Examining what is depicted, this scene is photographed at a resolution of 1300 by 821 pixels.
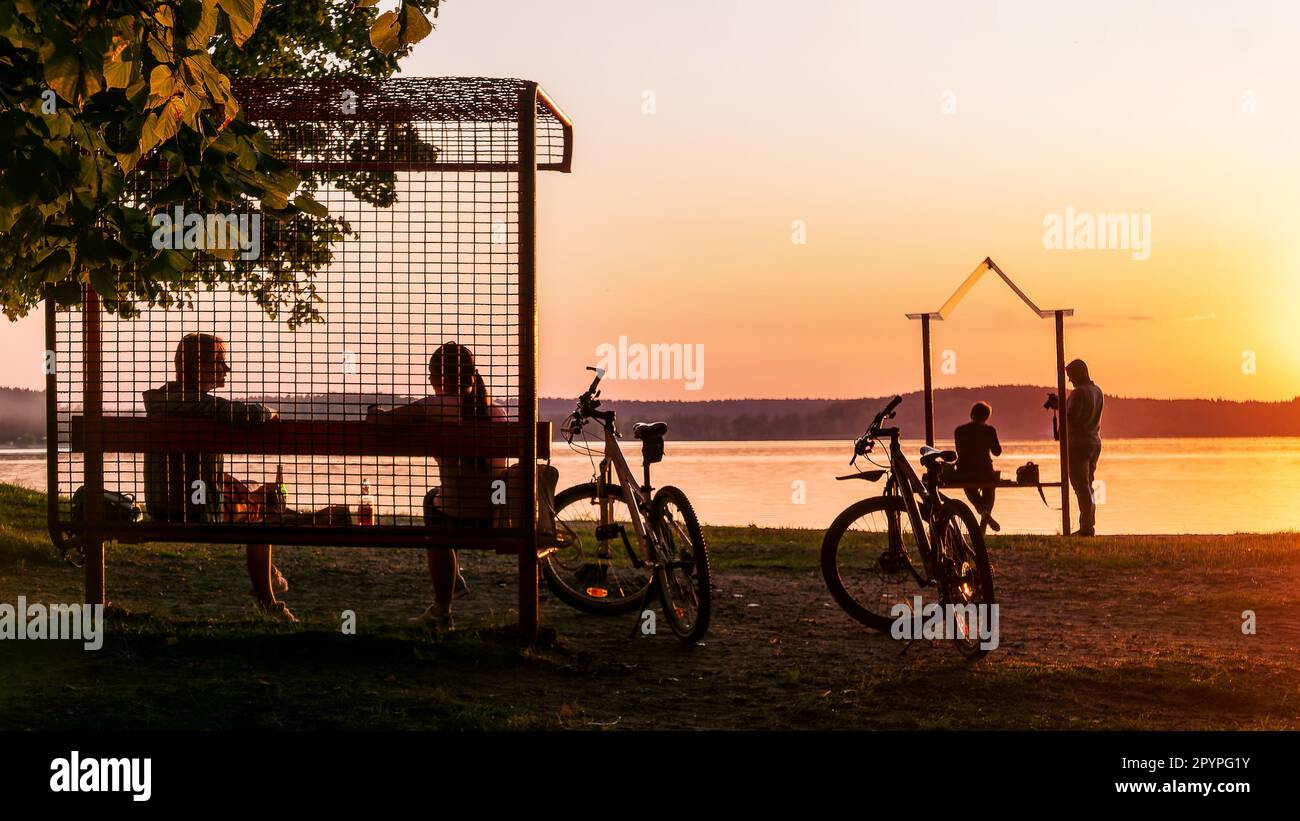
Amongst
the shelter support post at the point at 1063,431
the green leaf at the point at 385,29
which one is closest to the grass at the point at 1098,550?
the shelter support post at the point at 1063,431

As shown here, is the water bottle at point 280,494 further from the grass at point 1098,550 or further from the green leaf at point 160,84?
the grass at point 1098,550

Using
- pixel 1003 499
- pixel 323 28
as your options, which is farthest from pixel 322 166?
pixel 1003 499

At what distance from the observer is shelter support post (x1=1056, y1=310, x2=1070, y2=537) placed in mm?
16531

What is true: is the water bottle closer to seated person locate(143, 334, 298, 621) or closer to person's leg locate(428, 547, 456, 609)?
seated person locate(143, 334, 298, 621)

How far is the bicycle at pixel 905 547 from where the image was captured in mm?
7266

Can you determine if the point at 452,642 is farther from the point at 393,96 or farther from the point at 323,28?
the point at 323,28

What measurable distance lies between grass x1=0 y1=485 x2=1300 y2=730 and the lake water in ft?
4.04

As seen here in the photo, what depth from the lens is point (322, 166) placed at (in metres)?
7.57

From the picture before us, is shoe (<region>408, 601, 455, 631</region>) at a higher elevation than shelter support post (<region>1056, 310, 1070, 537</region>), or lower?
lower

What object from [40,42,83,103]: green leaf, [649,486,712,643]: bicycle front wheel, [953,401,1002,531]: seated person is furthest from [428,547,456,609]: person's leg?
[953,401,1002,531]: seated person

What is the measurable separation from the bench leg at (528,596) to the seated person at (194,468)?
1.68m

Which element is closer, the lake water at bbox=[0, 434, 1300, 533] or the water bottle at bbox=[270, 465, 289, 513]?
the water bottle at bbox=[270, 465, 289, 513]

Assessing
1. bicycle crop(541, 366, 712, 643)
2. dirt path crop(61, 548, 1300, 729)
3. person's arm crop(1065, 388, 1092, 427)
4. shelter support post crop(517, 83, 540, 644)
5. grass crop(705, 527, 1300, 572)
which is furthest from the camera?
person's arm crop(1065, 388, 1092, 427)
